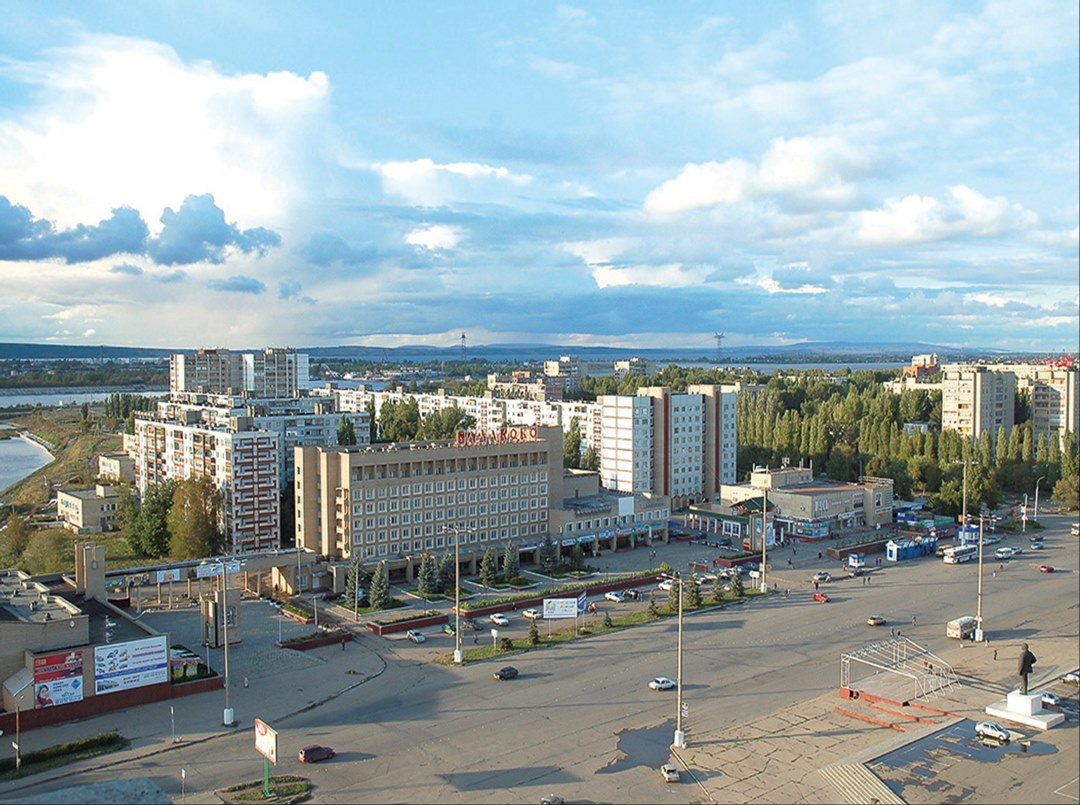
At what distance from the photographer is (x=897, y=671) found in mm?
11156

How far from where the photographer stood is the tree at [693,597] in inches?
594

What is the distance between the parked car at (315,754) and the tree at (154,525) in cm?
1106

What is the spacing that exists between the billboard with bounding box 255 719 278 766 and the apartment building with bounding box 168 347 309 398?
3755 cm

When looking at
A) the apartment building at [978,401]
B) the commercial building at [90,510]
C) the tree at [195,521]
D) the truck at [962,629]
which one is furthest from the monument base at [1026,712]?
the apartment building at [978,401]

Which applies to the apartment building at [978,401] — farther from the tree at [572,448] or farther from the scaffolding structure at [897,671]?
the scaffolding structure at [897,671]

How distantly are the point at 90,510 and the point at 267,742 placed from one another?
15818 millimetres

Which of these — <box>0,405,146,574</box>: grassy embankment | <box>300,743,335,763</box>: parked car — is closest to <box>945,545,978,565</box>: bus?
<box>300,743,335,763</box>: parked car

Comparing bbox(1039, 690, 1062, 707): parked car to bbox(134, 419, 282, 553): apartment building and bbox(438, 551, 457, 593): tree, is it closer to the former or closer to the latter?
bbox(438, 551, 457, 593): tree

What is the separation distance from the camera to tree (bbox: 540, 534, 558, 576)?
58.5 feet

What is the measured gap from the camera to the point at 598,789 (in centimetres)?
830

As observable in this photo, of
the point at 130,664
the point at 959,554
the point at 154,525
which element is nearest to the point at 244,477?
the point at 154,525

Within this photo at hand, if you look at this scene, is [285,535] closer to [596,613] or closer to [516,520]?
[516,520]

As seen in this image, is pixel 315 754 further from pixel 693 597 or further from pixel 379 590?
pixel 693 597

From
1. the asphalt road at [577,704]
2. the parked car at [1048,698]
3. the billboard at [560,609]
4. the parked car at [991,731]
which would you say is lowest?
the asphalt road at [577,704]
